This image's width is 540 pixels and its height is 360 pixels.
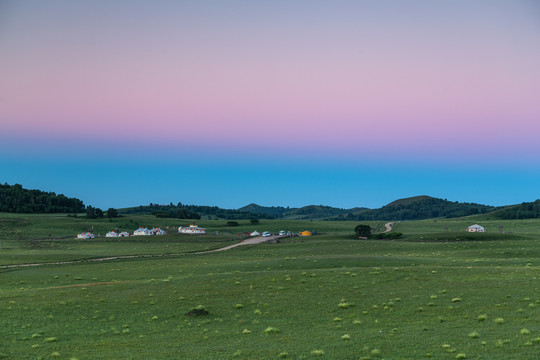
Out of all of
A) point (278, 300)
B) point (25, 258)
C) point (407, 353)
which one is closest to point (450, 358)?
point (407, 353)

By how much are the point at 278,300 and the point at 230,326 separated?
7.88 m

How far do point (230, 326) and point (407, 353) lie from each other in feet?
44.2

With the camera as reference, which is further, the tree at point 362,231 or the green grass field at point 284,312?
the tree at point 362,231

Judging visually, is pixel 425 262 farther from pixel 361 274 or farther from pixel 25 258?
pixel 25 258

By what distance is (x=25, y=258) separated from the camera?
8806 centimetres

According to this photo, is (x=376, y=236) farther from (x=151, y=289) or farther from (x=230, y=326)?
(x=230, y=326)

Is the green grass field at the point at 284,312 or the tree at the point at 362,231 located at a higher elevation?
the tree at the point at 362,231

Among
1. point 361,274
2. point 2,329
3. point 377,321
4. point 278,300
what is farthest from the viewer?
point 361,274

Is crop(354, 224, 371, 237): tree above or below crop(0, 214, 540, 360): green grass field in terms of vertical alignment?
above

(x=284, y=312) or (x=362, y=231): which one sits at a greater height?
(x=362, y=231)

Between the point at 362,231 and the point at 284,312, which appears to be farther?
the point at 362,231

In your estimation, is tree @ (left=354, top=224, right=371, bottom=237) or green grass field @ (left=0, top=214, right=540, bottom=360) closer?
green grass field @ (left=0, top=214, right=540, bottom=360)

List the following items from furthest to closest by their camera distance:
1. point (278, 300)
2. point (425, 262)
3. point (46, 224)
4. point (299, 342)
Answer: point (46, 224) → point (425, 262) → point (278, 300) → point (299, 342)

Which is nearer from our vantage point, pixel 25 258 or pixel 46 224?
pixel 25 258
